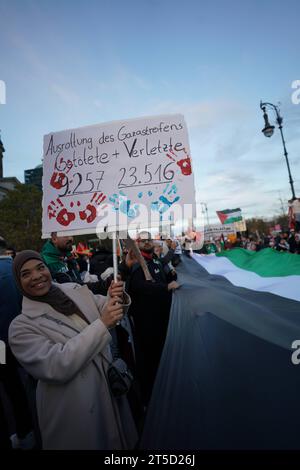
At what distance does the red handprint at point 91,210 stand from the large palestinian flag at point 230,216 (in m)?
23.4

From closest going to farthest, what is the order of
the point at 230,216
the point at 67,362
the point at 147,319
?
the point at 67,362
the point at 147,319
the point at 230,216

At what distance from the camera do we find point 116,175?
7.52 feet

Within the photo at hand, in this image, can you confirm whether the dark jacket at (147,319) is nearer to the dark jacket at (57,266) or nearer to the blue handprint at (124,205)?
the dark jacket at (57,266)

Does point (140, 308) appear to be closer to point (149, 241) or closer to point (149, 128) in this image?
point (149, 241)

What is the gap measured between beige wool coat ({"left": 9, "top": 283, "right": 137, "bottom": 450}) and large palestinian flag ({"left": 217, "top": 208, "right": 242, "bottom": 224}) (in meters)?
24.0

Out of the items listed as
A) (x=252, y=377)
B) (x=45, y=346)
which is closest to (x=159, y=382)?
(x=252, y=377)

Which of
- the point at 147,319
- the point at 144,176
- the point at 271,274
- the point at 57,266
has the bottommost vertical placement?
the point at 147,319

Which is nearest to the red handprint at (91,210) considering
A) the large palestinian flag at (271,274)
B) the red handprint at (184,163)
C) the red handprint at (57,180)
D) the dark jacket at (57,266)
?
the red handprint at (57,180)

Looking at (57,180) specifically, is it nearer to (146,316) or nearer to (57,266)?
(57,266)

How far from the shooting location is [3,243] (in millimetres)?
3334

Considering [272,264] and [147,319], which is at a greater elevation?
[272,264]

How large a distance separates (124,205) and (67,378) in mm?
1302

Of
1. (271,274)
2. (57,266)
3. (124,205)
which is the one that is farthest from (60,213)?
(271,274)

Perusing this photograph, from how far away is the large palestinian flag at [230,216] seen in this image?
2435 cm
